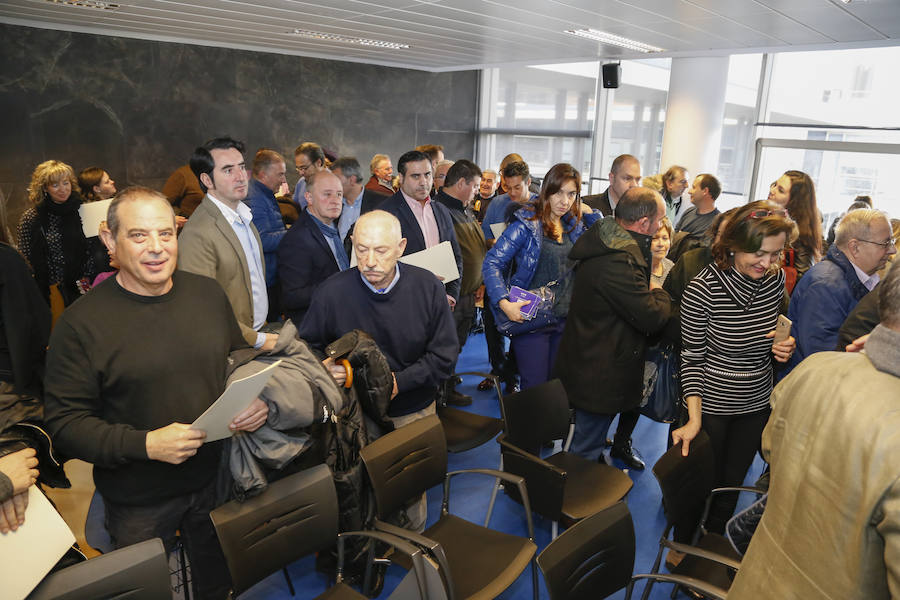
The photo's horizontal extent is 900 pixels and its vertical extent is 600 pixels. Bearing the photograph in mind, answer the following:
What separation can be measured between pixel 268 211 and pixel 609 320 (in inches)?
121

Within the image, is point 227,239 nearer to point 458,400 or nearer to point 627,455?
point 458,400

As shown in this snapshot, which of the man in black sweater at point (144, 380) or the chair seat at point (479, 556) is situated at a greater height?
the man in black sweater at point (144, 380)

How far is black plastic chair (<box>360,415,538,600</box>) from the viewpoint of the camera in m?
2.22

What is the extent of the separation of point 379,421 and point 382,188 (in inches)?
156

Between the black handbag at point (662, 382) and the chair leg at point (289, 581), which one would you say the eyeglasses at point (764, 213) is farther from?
the chair leg at point (289, 581)

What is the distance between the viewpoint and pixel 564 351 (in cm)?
327

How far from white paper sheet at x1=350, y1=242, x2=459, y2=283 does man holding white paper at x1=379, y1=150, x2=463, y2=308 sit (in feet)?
0.53

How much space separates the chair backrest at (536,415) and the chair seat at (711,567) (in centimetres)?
86

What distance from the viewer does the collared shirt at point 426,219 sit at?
428 cm

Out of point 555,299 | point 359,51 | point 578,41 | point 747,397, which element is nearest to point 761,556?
point 747,397

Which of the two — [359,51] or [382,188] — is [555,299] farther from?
[359,51]

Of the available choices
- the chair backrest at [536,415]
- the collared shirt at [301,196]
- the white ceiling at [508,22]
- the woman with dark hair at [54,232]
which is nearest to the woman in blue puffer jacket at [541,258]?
the chair backrest at [536,415]

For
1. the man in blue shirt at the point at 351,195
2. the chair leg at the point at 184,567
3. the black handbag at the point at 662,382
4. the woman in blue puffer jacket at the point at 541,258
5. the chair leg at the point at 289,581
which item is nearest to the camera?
the chair leg at the point at 184,567

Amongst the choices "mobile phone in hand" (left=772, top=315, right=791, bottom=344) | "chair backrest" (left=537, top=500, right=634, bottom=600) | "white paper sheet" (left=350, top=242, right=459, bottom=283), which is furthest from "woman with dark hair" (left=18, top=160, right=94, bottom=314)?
"mobile phone in hand" (left=772, top=315, right=791, bottom=344)
